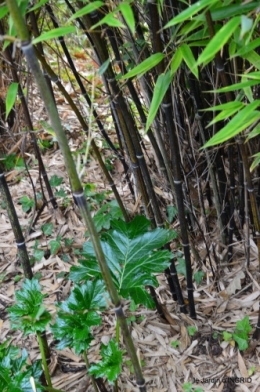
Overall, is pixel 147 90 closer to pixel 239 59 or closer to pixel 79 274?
pixel 239 59

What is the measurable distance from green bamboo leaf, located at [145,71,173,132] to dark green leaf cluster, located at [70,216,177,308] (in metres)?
0.33

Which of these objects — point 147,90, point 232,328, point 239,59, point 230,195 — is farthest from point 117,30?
point 232,328

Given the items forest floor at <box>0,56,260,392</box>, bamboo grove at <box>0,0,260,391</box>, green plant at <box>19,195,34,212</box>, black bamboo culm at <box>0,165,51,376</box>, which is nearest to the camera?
bamboo grove at <box>0,0,260,391</box>

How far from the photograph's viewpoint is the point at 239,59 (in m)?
1.18

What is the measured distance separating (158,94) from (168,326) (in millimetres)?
797

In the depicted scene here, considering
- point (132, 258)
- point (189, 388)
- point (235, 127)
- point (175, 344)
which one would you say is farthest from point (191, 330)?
point (235, 127)

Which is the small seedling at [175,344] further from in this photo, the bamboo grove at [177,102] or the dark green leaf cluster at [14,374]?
the dark green leaf cluster at [14,374]

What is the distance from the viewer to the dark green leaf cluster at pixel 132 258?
1.12 metres

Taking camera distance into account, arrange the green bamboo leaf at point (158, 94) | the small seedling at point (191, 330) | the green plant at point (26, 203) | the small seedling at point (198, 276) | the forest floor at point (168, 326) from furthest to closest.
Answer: the green plant at point (26, 203)
the small seedling at point (198, 276)
the small seedling at point (191, 330)
the forest floor at point (168, 326)
the green bamboo leaf at point (158, 94)

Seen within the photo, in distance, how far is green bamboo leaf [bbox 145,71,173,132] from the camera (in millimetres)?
962

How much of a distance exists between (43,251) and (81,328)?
79 centimetres

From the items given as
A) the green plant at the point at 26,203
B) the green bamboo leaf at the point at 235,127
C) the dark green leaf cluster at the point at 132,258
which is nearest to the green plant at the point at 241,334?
the dark green leaf cluster at the point at 132,258

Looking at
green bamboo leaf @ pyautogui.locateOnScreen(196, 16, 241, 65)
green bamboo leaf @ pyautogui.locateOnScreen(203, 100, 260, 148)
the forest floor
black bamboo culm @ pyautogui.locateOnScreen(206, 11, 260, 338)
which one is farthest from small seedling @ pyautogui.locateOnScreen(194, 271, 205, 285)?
green bamboo leaf @ pyautogui.locateOnScreen(196, 16, 241, 65)

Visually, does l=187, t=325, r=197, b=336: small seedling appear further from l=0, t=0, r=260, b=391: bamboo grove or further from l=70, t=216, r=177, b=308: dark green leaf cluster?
l=70, t=216, r=177, b=308: dark green leaf cluster
